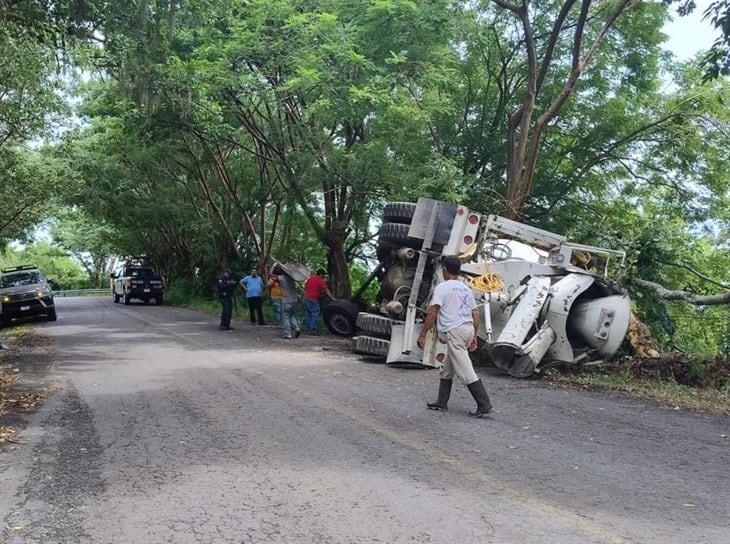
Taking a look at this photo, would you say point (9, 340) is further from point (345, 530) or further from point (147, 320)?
point (345, 530)

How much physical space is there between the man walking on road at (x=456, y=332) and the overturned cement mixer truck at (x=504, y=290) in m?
2.64

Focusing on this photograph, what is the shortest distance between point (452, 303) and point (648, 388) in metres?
3.86

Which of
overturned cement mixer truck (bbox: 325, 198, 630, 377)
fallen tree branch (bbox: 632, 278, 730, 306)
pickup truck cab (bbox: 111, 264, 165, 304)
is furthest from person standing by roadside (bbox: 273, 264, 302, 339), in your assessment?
pickup truck cab (bbox: 111, 264, 165, 304)

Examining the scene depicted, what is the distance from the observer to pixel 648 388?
9883 mm

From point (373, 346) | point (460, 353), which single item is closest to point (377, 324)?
point (373, 346)

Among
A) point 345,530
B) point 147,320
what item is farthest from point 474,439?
point 147,320

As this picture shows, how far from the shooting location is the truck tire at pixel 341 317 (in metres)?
16.5

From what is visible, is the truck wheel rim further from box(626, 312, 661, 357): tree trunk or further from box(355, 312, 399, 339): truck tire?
box(626, 312, 661, 357): tree trunk

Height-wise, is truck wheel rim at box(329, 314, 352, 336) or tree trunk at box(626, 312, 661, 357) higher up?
tree trunk at box(626, 312, 661, 357)

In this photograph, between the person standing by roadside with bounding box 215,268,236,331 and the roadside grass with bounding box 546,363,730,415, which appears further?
the person standing by roadside with bounding box 215,268,236,331

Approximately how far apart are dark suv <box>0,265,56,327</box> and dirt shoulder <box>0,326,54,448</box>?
526 centimetres

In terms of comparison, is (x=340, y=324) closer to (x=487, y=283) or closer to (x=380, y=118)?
(x=380, y=118)

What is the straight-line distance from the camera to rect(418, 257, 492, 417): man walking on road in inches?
299

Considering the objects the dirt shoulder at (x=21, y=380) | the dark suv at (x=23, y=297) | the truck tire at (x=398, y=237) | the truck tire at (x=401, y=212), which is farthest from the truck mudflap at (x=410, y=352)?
the dark suv at (x=23, y=297)
